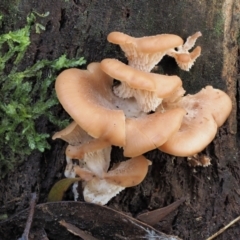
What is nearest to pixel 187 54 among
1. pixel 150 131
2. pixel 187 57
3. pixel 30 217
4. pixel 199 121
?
Answer: pixel 187 57

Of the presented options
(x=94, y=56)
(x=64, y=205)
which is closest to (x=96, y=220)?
(x=64, y=205)

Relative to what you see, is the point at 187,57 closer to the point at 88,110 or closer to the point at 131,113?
the point at 131,113

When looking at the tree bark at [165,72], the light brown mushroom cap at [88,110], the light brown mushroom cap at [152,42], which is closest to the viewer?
the light brown mushroom cap at [88,110]

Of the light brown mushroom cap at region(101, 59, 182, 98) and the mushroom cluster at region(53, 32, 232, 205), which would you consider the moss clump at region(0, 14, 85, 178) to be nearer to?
the mushroom cluster at region(53, 32, 232, 205)

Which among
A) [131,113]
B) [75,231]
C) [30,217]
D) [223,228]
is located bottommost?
[223,228]

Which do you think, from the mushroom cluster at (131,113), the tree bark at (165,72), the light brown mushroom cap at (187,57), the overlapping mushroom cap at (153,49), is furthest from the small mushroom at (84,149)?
the light brown mushroom cap at (187,57)

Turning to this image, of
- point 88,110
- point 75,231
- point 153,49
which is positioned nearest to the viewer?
point 88,110

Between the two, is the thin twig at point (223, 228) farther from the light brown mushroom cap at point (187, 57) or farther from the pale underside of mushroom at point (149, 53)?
the light brown mushroom cap at point (187, 57)

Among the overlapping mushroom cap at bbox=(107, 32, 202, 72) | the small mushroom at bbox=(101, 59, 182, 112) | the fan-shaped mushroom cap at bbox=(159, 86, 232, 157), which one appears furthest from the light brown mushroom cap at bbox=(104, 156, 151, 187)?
the overlapping mushroom cap at bbox=(107, 32, 202, 72)

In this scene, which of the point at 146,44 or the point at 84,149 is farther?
the point at 84,149
